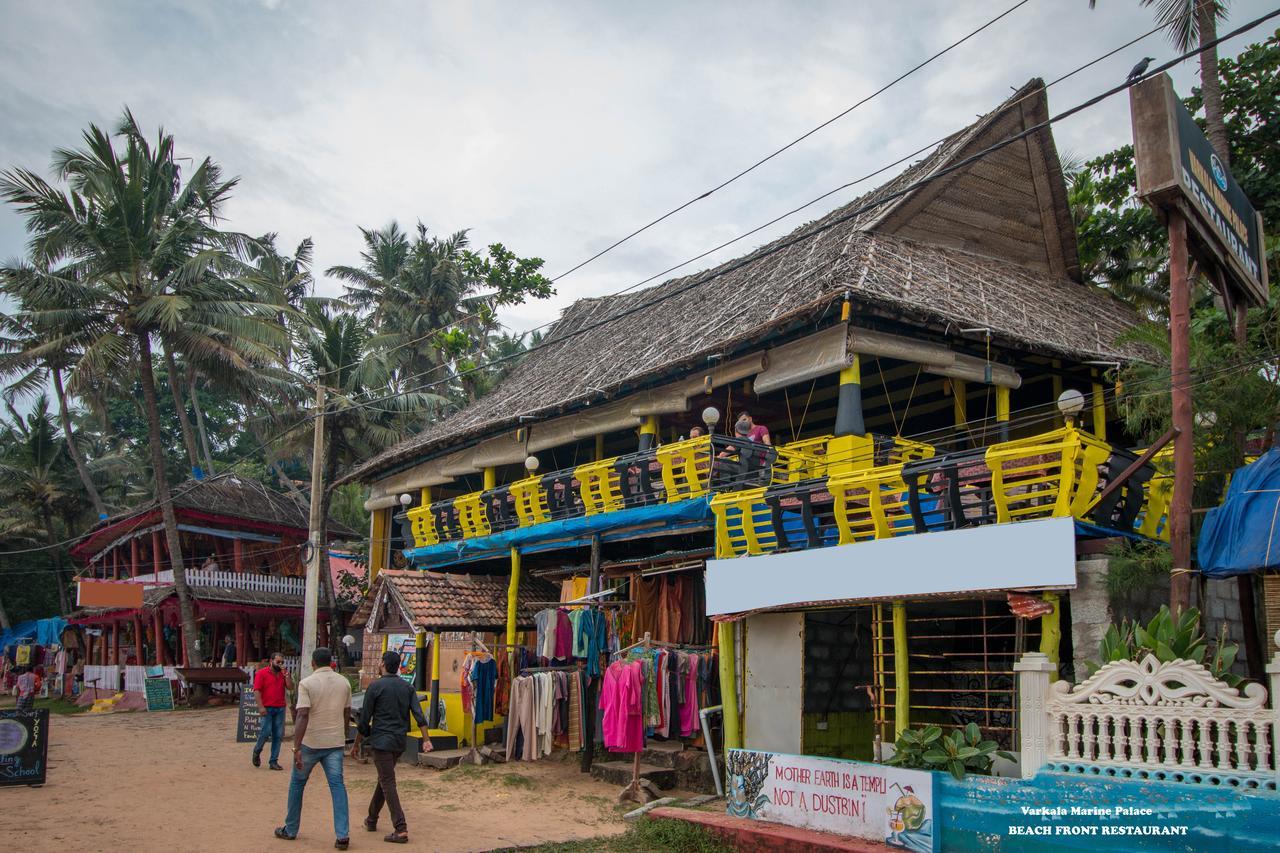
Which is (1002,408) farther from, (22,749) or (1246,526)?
(22,749)

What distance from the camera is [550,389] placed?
1911 centimetres

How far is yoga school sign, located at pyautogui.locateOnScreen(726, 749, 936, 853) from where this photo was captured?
872cm

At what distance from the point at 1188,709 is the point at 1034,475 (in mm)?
3079

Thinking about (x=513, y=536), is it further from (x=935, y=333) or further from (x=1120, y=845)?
(x=1120, y=845)

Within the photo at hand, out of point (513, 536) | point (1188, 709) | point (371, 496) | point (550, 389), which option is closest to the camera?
point (1188, 709)

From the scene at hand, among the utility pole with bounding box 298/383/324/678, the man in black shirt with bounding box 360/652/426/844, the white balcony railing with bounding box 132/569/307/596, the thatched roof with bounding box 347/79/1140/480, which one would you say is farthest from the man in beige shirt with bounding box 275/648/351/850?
the white balcony railing with bounding box 132/569/307/596

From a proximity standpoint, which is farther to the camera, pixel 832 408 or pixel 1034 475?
pixel 832 408

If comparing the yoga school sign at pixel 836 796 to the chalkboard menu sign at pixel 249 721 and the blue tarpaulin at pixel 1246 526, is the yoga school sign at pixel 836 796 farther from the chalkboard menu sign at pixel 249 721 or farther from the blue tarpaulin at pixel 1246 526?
the chalkboard menu sign at pixel 249 721

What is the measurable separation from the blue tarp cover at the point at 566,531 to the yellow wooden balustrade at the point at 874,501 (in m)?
2.37

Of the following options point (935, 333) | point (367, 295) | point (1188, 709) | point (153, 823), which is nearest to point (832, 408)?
point (935, 333)

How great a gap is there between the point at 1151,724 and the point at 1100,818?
0.79 meters

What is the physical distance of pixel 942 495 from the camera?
10.2 m

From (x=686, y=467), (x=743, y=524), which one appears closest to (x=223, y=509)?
(x=686, y=467)

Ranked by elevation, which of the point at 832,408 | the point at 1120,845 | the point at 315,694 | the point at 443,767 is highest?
the point at 832,408
